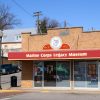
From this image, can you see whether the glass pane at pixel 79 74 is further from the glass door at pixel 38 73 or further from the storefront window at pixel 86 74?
the glass door at pixel 38 73

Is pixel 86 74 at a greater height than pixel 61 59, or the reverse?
pixel 61 59

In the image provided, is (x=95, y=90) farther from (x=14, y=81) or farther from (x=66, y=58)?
(x=14, y=81)

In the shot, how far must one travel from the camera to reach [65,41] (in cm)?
3425

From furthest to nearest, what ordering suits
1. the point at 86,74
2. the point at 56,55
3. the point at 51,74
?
1. the point at 51,74
2. the point at 86,74
3. the point at 56,55

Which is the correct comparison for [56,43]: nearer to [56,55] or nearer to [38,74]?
[56,55]

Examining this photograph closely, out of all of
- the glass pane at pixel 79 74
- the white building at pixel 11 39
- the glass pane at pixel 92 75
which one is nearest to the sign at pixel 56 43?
the glass pane at pixel 79 74

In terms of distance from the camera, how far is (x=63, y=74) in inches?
1357

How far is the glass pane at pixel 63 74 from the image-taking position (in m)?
34.3

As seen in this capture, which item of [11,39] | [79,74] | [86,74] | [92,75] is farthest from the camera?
[11,39]

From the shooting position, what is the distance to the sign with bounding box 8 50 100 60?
1246 inches

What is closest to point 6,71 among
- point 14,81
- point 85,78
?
point 14,81

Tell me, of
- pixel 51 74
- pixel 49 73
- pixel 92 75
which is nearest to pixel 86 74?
pixel 92 75

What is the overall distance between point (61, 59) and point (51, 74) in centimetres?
193

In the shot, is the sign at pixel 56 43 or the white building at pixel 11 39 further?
the white building at pixel 11 39
